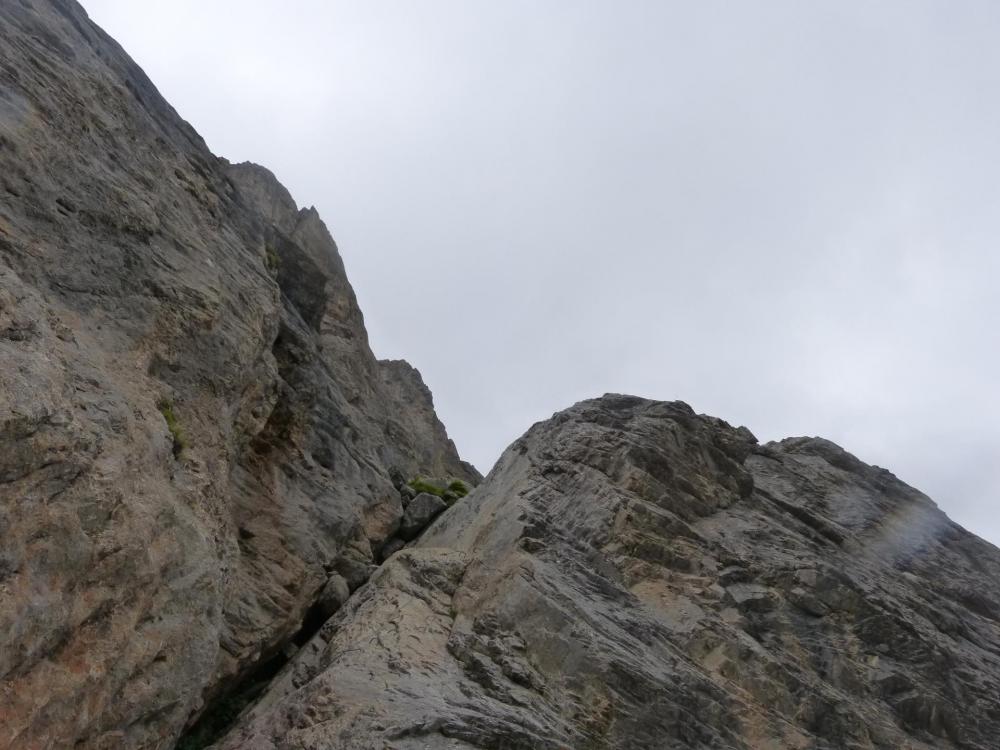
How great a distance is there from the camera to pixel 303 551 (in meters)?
21.7

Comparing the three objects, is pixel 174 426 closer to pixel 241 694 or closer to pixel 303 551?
pixel 303 551

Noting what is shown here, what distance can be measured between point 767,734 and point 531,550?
7252 mm

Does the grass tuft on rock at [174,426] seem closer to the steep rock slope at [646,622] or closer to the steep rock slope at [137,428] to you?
the steep rock slope at [137,428]

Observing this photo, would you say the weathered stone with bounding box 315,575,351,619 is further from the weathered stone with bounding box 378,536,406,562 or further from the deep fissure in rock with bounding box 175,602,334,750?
the weathered stone with bounding box 378,536,406,562

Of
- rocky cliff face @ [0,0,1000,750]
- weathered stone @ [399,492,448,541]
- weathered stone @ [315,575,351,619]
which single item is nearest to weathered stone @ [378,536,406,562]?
rocky cliff face @ [0,0,1000,750]

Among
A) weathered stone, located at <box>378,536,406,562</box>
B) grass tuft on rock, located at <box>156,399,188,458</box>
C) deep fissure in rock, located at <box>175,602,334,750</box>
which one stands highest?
weathered stone, located at <box>378,536,406,562</box>

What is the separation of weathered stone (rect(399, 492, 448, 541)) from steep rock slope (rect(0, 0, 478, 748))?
4.43 feet

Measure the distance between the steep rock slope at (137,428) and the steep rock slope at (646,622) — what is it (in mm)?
2610

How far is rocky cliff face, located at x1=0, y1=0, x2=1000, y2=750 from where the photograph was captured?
1248cm

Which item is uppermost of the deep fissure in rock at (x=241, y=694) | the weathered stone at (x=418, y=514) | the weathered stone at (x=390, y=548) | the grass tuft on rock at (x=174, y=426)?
the weathered stone at (x=418, y=514)

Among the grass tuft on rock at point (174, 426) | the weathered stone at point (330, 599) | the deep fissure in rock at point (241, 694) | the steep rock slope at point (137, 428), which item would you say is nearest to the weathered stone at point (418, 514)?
the steep rock slope at point (137, 428)

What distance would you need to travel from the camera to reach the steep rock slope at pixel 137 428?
11.5 metres

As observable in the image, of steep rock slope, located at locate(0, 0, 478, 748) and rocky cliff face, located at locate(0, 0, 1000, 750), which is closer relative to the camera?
steep rock slope, located at locate(0, 0, 478, 748)

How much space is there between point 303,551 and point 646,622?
9.68 meters
